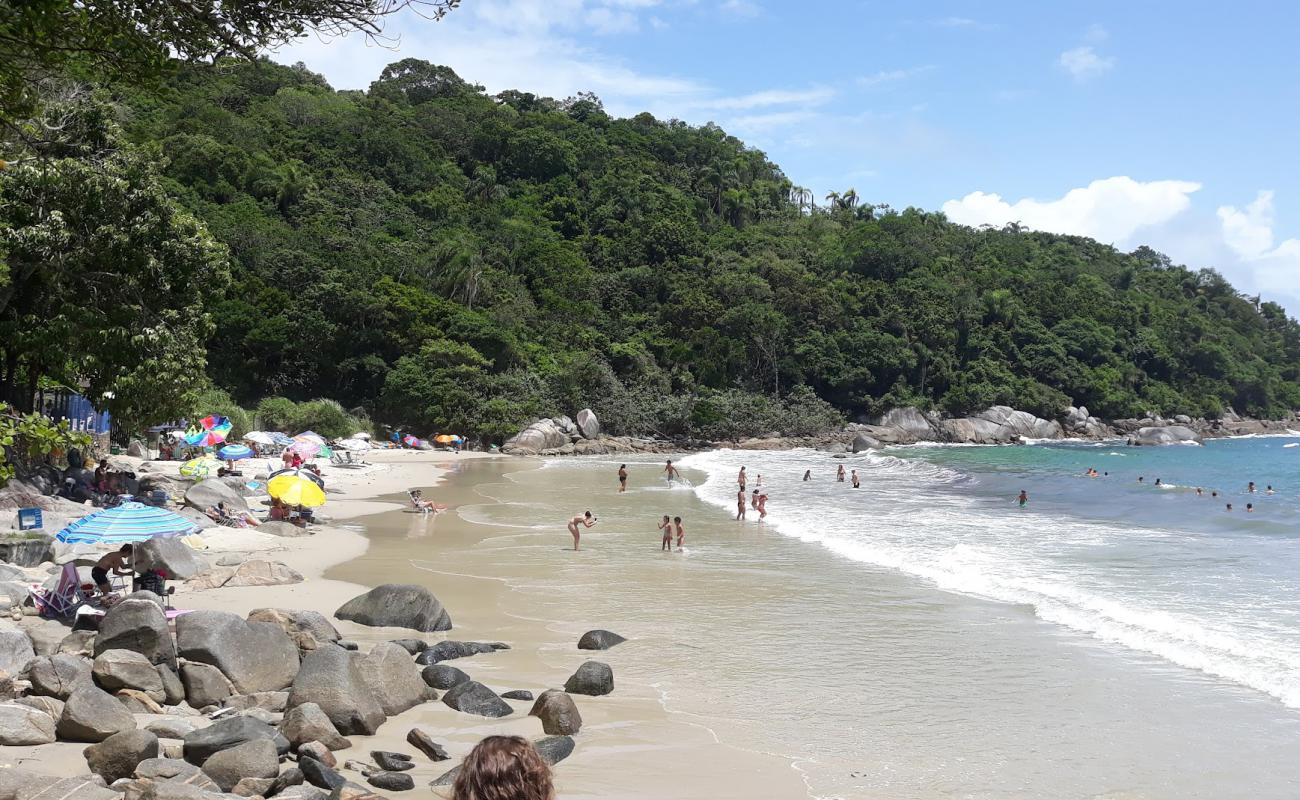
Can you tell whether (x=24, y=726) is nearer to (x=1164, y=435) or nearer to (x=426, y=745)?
(x=426, y=745)

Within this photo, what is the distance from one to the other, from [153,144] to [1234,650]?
789 inches

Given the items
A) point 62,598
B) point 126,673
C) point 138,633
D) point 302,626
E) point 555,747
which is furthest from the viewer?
point 62,598

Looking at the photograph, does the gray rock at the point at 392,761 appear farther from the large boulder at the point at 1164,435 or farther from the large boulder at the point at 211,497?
the large boulder at the point at 1164,435

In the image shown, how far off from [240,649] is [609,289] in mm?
67684

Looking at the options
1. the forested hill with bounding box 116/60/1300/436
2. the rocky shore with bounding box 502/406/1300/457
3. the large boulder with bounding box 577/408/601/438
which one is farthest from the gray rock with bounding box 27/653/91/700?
the large boulder with bounding box 577/408/601/438

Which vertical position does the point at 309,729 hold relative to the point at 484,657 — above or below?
above

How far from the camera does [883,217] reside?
311ft

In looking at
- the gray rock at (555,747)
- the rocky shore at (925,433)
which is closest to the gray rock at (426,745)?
the gray rock at (555,747)

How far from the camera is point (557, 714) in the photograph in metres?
8.14

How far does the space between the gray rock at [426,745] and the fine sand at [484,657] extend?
0.07 meters

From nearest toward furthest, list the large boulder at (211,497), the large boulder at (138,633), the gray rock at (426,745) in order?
the gray rock at (426,745) < the large boulder at (138,633) < the large boulder at (211,497)

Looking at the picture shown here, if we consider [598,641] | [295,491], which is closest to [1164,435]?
[295,491]

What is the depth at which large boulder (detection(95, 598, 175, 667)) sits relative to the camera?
325 inches

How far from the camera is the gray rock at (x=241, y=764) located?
6223 millimetres
